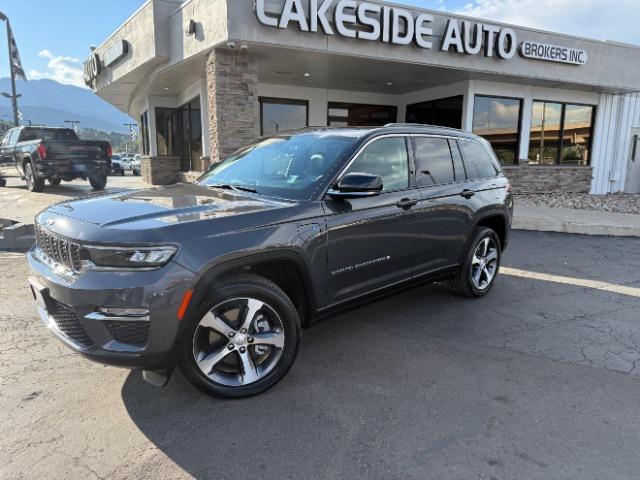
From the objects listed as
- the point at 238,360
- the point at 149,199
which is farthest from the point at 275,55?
the point at 238,360

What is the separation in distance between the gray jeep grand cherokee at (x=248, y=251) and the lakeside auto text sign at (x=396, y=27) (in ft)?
19.8

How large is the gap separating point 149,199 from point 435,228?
255 centimetres

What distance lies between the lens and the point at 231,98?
9.97m

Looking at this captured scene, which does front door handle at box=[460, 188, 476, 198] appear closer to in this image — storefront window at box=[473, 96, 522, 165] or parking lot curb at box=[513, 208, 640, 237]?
parking lot curb at box=[513, 208, 640, 237]

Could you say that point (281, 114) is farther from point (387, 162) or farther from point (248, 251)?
point (248, 251)

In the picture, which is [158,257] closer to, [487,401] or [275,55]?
[487,401]

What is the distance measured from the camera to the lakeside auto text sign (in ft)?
30.4

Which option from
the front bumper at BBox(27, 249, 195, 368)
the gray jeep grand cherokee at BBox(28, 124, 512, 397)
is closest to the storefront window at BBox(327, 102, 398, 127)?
the gray jeep grand cherokee at BBox(28, 124, 512, 397)

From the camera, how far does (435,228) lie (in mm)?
4301

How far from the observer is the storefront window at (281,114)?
14.3 metres

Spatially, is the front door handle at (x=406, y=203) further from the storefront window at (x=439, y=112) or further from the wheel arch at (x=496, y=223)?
the storefront window at (x=439, y=112)

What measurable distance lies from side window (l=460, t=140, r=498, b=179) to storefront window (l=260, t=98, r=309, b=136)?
9492mm

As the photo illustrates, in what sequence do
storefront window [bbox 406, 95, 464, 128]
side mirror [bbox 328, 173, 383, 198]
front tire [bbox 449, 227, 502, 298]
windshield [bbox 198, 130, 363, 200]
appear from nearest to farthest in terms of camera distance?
side mirror [bbox 328, 173, 383, 198] < windshield [bbox 198, 130, 363, 200] < front tire [bbox 449, 227, 502, 298] < storefront window [bbox 406, 95, 464, 128]

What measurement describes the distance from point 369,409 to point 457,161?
2.87m
